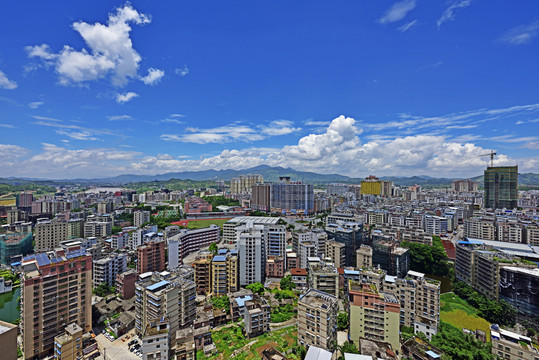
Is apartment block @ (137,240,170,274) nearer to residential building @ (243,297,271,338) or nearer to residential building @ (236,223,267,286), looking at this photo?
residential building @ (236,223,267,286)

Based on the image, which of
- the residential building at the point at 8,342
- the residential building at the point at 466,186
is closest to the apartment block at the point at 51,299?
the residential building at the point at 8,342

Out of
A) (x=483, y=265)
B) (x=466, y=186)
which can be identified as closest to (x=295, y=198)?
(x=483, y=265)

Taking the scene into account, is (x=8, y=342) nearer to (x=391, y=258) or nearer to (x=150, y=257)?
(x=150, y=257)

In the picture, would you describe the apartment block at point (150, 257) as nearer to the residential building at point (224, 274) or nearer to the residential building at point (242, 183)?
the residential building at point (224, 274)

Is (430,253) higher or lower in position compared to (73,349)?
higher

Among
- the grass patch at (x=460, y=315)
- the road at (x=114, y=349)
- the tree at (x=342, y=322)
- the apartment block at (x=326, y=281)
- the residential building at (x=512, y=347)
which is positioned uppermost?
the apartment block at (x=326, y=281)

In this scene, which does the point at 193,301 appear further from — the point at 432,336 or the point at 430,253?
the point at 430,253

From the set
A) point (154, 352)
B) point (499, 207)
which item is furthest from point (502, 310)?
point (499, 207)
